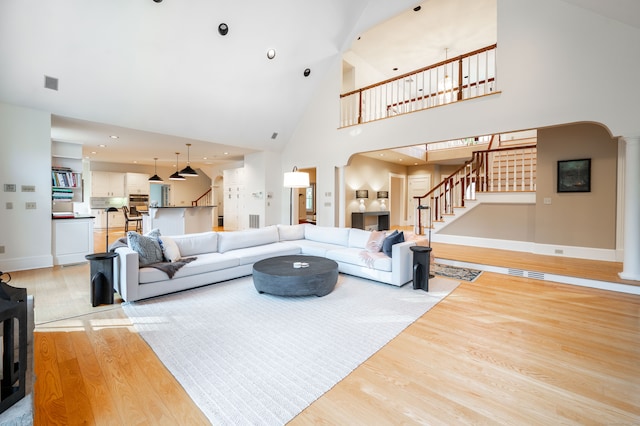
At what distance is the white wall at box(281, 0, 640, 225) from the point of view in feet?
12.9

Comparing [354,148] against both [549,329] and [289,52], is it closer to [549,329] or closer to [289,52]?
[289,52]

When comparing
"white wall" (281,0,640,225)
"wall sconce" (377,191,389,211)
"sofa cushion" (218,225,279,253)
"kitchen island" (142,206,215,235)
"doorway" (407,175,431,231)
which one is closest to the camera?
"white wall" (281,0,640,225)

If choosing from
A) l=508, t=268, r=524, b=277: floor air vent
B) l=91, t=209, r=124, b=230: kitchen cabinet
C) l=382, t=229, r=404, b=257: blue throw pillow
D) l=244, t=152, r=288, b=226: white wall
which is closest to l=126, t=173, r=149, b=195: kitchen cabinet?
l=91, t=209, r=124, b=230: kitchen cabinet

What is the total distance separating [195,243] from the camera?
4.29 meters

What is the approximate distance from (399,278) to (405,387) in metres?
2.08

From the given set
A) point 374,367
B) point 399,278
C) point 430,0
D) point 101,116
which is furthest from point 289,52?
point 374,367

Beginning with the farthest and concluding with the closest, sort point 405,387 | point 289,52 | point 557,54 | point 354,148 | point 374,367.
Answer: point 354,148, point 289,52, point 557,54, point 374,367, point 405,387

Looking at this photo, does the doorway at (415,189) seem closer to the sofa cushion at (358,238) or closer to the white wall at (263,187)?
the white wall at (263,187)

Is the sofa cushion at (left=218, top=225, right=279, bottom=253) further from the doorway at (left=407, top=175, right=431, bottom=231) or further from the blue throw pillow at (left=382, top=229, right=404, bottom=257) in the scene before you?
the doorway at (left=407, top=175, right=431, bottom=231)

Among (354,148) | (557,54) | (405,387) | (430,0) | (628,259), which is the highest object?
(430,0)

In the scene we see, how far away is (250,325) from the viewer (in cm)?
279

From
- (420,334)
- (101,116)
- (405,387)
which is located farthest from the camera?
(101,116)

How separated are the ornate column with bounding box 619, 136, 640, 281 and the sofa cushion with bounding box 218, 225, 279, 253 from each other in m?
5.41

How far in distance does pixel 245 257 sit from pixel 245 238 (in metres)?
0.57
